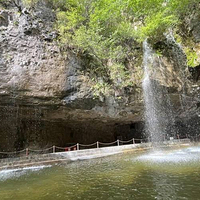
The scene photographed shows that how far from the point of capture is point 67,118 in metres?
12.3

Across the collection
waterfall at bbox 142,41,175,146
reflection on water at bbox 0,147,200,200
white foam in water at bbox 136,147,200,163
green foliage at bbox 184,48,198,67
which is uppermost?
green foliage at bbox 184,48,198,67

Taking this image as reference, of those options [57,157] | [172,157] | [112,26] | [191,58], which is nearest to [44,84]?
[57,157]

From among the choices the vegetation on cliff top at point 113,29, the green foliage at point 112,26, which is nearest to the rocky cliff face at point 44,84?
the vegetation on cliff top at point 113,29

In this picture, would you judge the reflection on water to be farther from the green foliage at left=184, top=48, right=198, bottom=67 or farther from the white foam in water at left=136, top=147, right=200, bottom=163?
the green foliage at left=184, top=48, right=198, bottom=67

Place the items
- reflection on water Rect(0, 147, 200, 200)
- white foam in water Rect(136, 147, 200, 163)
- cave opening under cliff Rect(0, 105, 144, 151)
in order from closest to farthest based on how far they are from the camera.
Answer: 1. reflection on water Rect(0, 147, 200, 200)
2. white foam in water Rect(136, 147, 200, 163)
3. cave opening under cliff Rect(0, 105, 144, 151)

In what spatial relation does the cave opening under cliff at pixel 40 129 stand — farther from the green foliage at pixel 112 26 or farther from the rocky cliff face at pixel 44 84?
the green foliage at pixel 112 26

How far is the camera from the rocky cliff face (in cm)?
848

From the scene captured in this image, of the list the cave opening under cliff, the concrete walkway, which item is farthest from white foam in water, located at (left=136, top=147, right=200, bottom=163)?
the cave opening under cliff

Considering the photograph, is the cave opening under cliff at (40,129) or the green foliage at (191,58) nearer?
the green foliage at (191,58)

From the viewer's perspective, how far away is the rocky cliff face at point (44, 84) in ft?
27.8

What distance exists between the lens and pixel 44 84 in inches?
341

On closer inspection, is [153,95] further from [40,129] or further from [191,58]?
[40,129]

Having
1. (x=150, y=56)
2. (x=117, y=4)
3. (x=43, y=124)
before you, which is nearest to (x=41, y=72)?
(x=43, y=124)

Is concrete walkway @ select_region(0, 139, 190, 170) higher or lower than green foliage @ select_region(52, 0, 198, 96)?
lower
